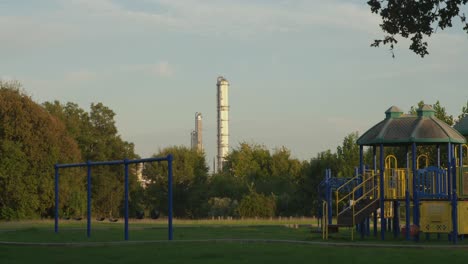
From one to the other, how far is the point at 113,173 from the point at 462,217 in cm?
6013

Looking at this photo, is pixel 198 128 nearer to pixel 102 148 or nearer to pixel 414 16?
pixel 102 148

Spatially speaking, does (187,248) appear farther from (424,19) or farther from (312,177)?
(312,177)

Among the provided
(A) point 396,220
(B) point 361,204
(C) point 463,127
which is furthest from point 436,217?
(C) point 463,127

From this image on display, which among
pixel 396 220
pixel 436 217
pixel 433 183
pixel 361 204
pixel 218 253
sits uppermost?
pixel 433 183

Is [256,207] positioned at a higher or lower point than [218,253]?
higher

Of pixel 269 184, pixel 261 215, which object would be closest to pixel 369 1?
pixel 261 215

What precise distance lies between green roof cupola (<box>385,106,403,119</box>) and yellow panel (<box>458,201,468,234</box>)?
5869 mm

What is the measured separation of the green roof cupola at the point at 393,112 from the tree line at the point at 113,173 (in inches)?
1138

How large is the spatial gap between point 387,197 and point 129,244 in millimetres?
11011

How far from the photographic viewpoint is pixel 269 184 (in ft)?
317

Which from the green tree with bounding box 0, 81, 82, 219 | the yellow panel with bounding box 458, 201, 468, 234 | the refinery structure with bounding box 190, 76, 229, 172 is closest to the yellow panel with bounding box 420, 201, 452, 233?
the yellow panel with bounding box 458, 201, 468, 234

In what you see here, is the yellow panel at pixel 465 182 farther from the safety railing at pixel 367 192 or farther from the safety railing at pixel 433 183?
the safety railing at pixel 367 192

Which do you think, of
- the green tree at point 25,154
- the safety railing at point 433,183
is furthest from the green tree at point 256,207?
the safety railing at point 433,183

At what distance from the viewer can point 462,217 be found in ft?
109
